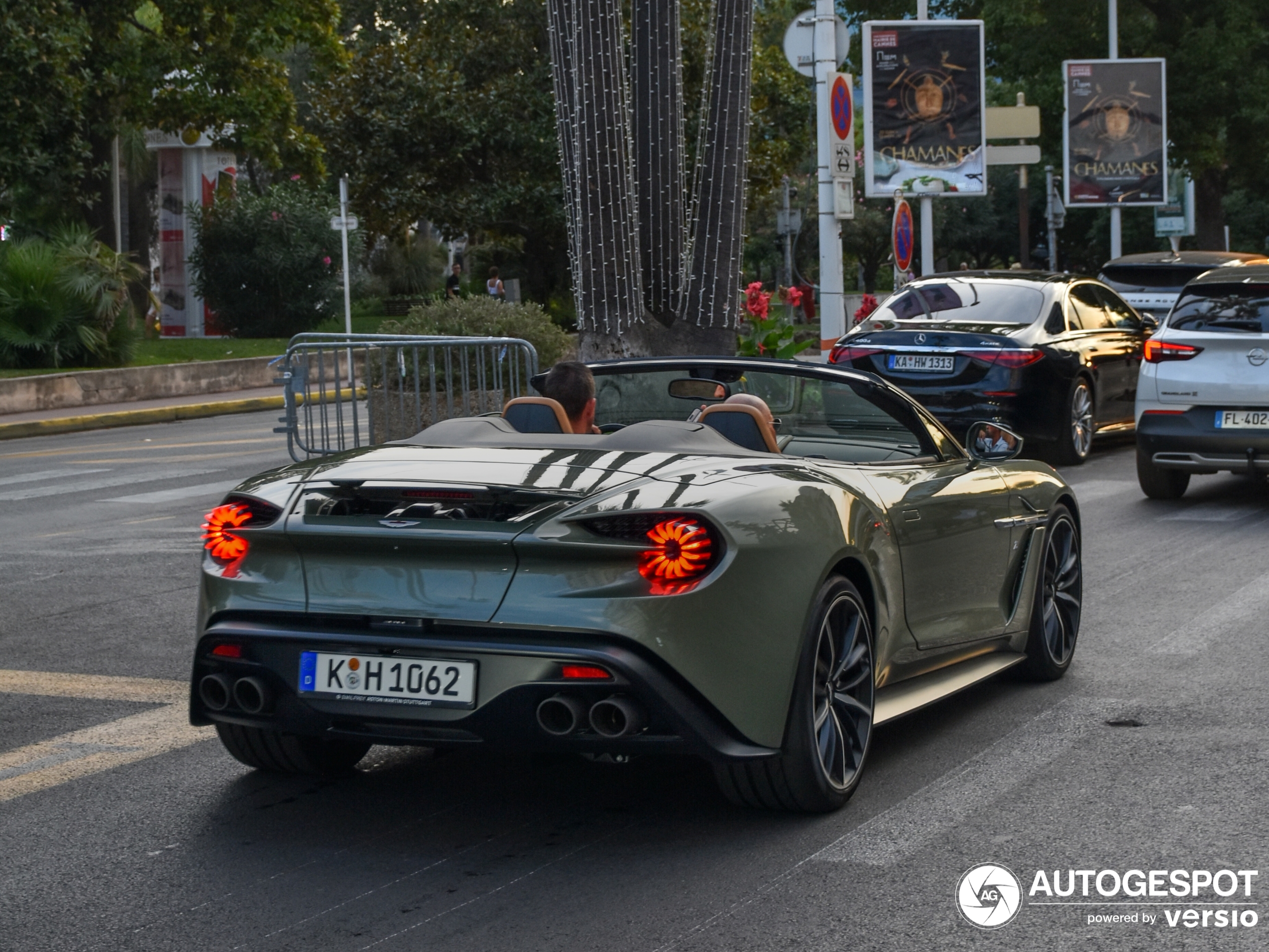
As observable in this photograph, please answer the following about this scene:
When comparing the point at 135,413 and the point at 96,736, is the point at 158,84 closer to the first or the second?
the point at 135,413

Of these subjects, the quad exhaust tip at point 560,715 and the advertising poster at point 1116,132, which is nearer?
the quad exhaust tip at point 560,715

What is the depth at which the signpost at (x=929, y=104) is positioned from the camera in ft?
86.0

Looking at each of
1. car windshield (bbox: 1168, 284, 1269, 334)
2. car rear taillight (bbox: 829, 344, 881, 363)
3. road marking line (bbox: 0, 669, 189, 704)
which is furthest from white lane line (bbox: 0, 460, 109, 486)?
car windshield (bbox: 1168, 284, 1269, 334)

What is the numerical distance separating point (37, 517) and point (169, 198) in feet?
101

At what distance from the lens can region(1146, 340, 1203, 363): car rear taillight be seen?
12.2 m

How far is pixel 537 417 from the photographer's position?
5762 millimetres

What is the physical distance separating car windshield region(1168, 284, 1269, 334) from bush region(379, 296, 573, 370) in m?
5.14

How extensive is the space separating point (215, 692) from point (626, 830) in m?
1.17

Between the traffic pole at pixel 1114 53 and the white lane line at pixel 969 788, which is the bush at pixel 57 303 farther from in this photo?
the traffic pole at pixel 1114 53

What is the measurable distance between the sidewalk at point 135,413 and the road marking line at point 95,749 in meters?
16.0

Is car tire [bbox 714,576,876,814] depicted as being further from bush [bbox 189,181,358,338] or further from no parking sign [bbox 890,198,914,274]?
bush [bbox 189,181,358,338]

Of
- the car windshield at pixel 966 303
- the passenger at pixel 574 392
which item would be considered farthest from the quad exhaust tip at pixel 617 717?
the car windshield at pixel 966 303

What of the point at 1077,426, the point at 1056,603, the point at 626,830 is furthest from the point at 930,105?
the point at 626,830

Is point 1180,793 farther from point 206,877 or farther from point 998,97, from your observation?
point 998,97
